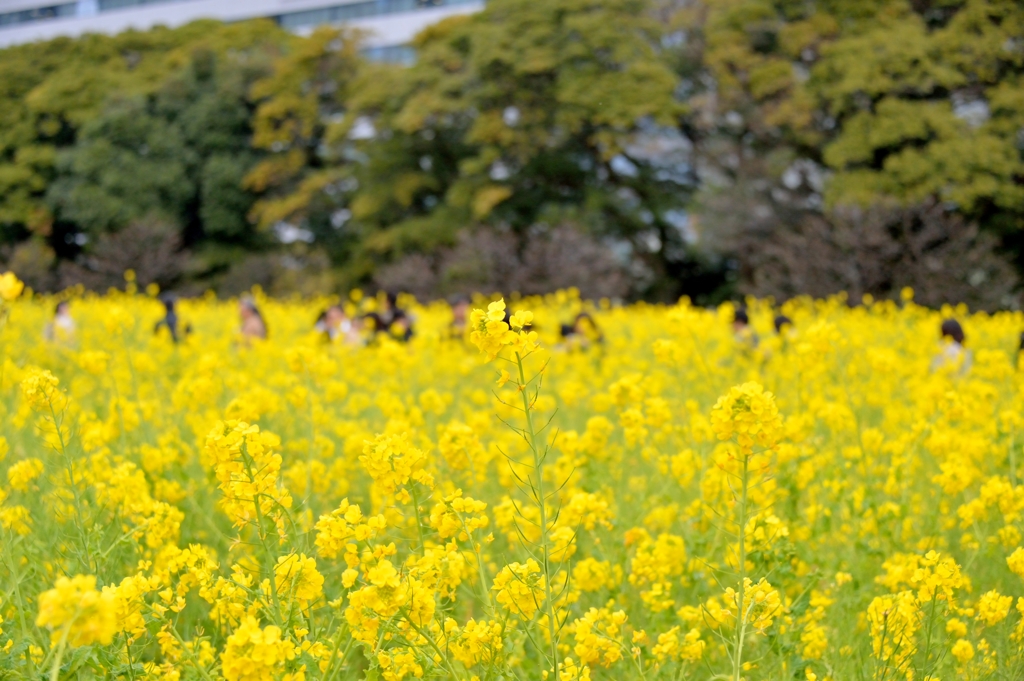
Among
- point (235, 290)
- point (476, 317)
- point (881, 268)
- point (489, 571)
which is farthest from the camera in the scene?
point (235, 290)

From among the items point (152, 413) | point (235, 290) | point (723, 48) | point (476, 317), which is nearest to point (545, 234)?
point (723, 48)

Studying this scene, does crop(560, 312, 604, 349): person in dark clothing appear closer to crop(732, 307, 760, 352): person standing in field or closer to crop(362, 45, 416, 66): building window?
crop(732, 307, 760, 352): person standing in field

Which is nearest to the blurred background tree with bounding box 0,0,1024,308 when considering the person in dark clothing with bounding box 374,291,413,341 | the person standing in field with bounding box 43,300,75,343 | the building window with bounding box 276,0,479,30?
the person in dark clothing with bounding box 374,291,413,341

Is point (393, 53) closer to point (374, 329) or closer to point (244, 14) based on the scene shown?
point (244, 14)

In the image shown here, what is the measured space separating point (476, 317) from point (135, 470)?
1902mm

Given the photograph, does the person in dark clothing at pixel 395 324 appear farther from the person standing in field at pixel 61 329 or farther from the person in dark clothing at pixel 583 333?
the person standing in field at pixel 61 329

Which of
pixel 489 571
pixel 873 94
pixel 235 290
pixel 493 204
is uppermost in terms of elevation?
pixel 489 571

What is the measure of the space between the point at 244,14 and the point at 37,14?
12.4m

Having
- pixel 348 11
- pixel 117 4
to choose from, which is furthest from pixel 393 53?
pixel 117 4

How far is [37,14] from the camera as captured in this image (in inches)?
1948

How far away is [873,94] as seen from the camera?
19.9 metres

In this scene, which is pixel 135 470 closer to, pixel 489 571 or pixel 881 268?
pixel 489 571

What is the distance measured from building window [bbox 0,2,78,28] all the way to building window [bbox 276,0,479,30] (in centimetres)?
1146

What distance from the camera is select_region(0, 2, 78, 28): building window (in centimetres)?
4841
